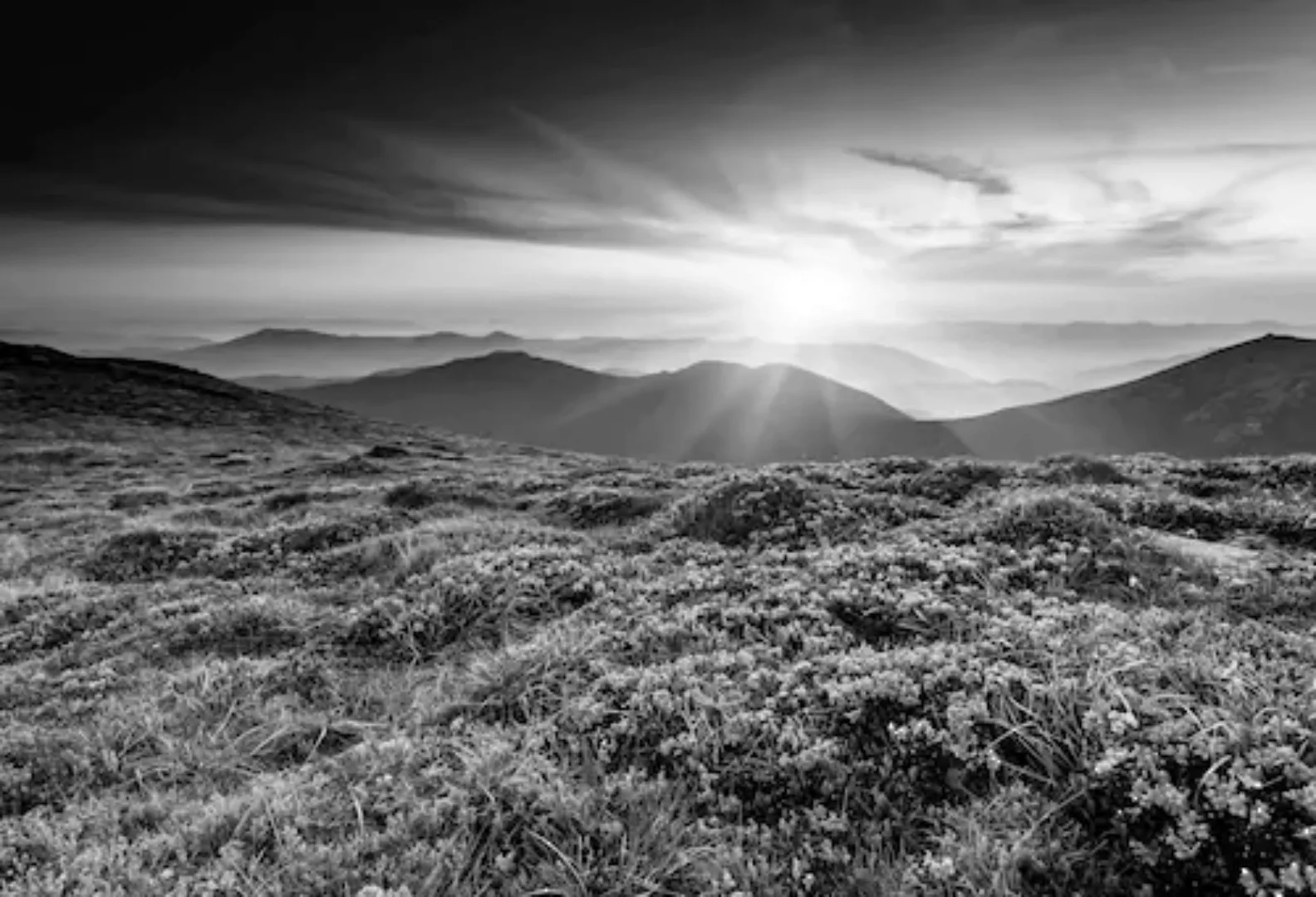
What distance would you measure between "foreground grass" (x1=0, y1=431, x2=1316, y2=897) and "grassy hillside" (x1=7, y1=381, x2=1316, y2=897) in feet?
0.10

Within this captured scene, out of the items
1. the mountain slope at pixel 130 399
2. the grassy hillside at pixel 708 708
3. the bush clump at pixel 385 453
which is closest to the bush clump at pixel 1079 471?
the grassy hillside at pixel 708 708

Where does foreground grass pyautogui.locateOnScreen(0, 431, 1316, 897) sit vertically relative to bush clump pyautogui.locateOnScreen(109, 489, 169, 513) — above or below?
above

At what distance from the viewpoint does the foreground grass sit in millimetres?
4508

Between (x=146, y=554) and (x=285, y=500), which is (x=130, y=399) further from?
(x=146, y=554)

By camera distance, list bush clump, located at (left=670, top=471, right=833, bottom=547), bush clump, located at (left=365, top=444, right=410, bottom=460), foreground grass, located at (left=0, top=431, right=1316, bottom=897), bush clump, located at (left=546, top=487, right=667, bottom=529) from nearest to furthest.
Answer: foreground grass, located at (left=0, top=431, right=1316, bottom=897)
bush clump, located at (left=670, top=471, right=833, bottom=547)
bush clump, located at (left=546, top=487, right=667, bottom=529)
bush clump, located at (left=365, top=444, right=410, bottom=460)

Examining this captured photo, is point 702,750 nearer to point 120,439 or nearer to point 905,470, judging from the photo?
point 905,470

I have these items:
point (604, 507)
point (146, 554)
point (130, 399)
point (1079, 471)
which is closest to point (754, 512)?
point (604, 507)

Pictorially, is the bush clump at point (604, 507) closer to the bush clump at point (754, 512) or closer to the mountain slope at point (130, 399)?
the bush clump at point (754, 512)

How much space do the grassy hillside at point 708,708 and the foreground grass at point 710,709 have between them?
1.2 inches

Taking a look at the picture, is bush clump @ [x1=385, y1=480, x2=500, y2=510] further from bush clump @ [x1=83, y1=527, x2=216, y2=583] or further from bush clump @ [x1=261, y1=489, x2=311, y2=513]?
bush clump @ [x1=83, y1=527, x2=216, y2=583]

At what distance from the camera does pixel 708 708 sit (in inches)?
243

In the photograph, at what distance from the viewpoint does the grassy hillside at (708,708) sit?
14.8 feet

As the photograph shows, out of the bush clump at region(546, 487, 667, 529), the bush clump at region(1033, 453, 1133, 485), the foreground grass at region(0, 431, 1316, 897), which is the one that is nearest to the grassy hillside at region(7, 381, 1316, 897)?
the foreground grass at region(0, 431, 1316, 897)

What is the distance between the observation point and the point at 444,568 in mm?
10961
